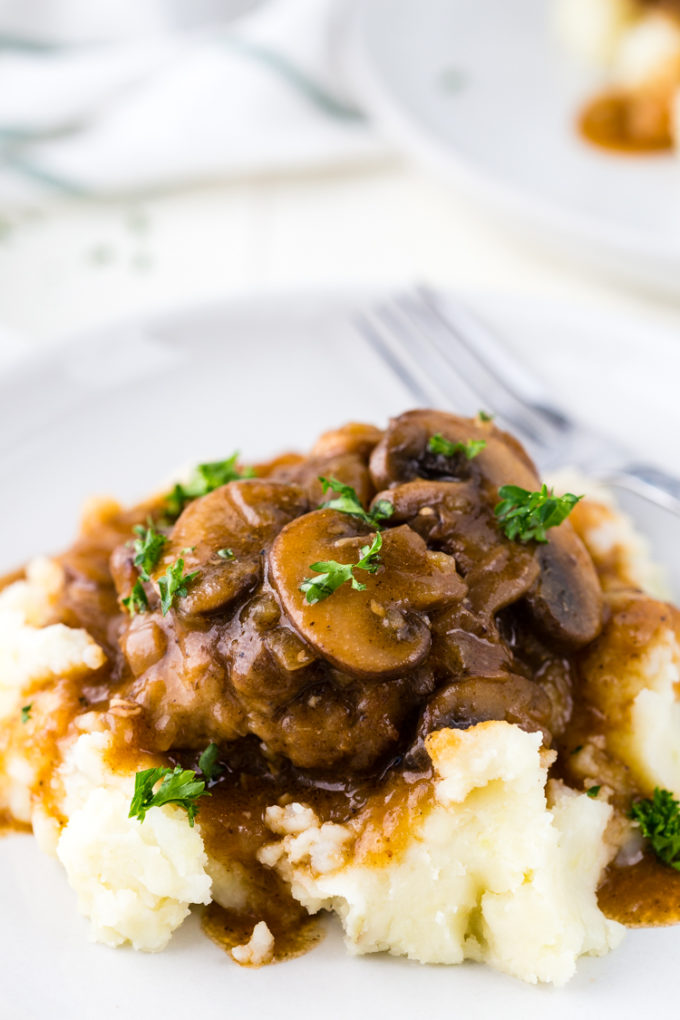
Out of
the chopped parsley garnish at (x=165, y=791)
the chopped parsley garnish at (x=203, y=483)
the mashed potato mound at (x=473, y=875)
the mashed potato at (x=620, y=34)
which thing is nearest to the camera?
the mashed potato mound at (x=473, y=875)

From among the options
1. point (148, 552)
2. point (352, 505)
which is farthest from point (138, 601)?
point (352, 505)

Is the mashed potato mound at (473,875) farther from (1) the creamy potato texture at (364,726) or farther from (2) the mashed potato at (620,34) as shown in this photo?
(2) the mashed potato at (620,34)

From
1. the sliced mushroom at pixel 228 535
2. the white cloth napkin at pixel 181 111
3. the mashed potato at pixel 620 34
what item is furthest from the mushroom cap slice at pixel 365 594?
the mashed potato at pixel 620 34

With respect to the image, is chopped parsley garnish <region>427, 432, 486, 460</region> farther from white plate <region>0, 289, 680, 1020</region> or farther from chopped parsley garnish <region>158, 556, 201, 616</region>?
white plate <region>0, 289, 680, 1020</region>

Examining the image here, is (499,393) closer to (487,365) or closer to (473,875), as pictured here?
(487,365)

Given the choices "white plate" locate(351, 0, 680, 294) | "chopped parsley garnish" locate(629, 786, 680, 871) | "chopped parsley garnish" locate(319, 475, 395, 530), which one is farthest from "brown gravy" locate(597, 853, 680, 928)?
"white plate" locate(351, 0, 680, 294)

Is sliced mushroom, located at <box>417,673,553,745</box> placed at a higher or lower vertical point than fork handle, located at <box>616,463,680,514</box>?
higher
